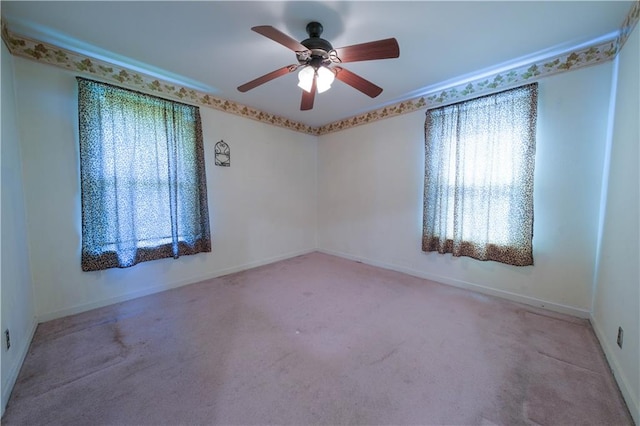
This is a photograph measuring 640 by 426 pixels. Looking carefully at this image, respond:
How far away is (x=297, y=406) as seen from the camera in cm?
133

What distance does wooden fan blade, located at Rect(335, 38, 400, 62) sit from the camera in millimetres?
1523

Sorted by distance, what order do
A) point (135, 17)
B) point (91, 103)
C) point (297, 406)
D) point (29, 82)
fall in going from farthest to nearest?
point (91, 103) → point (29, 82) → point (135, 17) → point (297, 406)

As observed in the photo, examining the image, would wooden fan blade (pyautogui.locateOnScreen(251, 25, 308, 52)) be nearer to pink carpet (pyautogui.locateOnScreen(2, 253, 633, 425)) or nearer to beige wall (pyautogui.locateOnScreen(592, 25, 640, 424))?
pink carpet (pyautogui.locateOnScreen(2, 253, 633, 425))

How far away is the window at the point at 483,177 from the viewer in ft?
7.94

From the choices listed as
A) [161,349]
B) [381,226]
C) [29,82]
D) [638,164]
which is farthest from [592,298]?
[29,82]

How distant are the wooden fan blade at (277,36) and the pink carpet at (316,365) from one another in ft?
6.96

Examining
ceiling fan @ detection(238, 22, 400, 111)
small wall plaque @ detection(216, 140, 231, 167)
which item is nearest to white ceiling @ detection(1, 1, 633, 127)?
ceiling fan @ detection(238, 22, 400, 111)

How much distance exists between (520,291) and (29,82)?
199 inches

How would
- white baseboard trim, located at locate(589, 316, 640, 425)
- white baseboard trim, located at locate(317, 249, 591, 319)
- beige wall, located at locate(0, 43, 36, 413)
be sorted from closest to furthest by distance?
white baseboard trim, located at locate(589, 316, 640, 425), beige wall, located at locate(0, 43, 36, 413), white baseboard trim, located at locate(317, 249, 591, 319)

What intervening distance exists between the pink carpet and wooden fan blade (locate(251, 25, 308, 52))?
2.12m

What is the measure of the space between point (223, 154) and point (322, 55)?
2.06 metres

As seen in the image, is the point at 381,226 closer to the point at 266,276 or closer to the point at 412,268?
the point at 412,268

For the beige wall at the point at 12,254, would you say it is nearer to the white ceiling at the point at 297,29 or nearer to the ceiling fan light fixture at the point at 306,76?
the white ceiling at the point at 297,29

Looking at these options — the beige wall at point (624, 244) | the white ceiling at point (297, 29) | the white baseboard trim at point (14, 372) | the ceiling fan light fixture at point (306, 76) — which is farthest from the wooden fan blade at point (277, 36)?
the white baseboard trim at point (14, 372)
